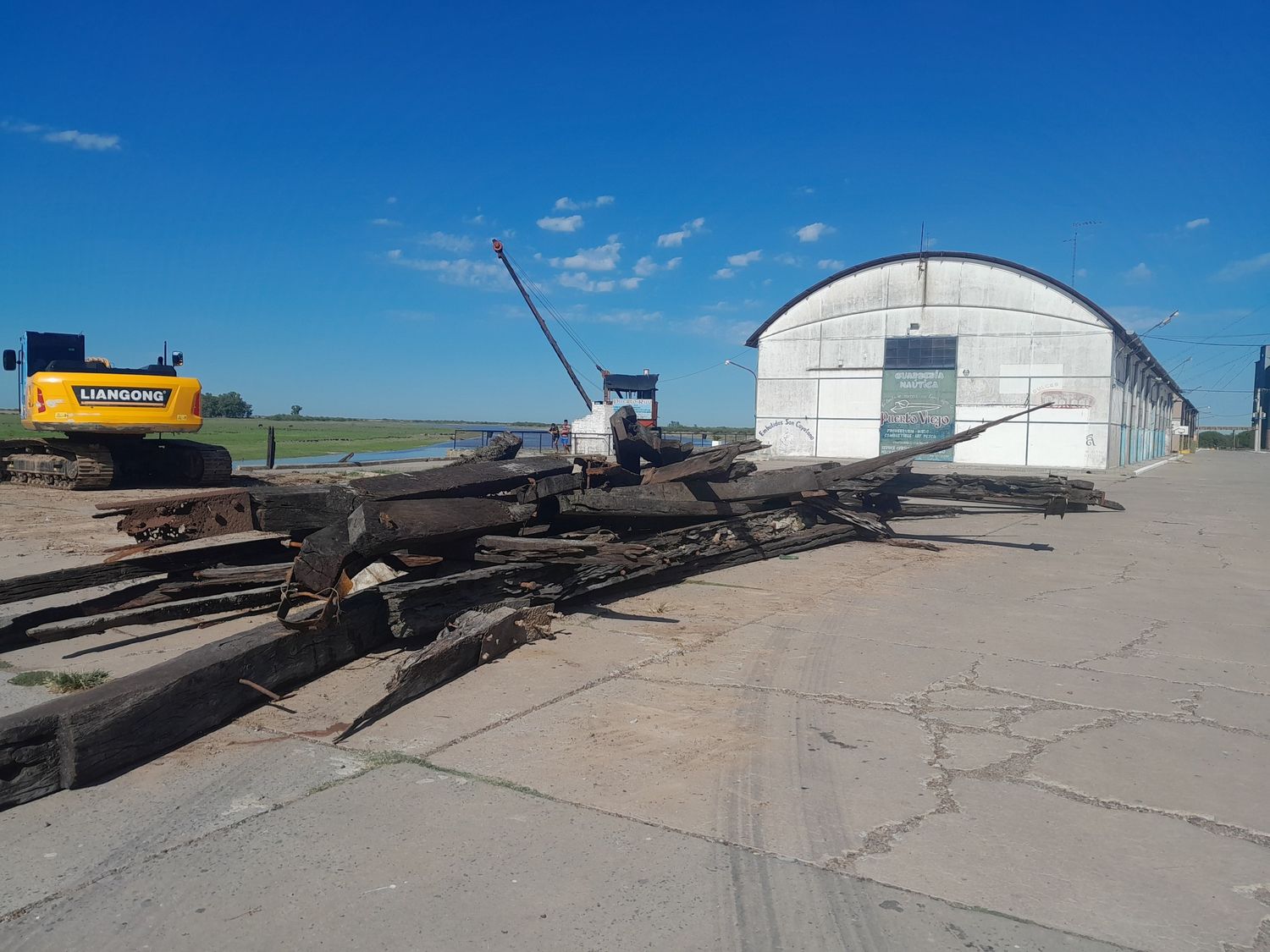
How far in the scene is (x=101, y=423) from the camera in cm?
1728

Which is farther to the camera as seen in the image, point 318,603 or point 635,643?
point 635,643

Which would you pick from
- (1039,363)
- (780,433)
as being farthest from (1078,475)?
(780,433)

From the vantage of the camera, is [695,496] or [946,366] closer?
[695,496]

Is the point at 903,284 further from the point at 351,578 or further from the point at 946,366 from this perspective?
the point at 351,578

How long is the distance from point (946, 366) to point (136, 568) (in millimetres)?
38027

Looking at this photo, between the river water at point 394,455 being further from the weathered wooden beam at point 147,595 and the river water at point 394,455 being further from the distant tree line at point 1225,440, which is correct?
the distant tree line at point 1225,440

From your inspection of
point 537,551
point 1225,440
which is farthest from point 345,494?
point 1225,440

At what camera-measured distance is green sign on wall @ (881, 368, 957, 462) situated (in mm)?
39219

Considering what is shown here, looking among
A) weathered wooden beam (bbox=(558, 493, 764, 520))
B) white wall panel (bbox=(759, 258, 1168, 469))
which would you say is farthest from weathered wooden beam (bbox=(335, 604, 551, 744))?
white wall panel (bbox=(759, 258, 1168, 469))

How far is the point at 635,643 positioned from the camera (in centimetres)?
628

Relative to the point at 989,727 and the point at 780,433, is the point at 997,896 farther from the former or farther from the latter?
the point at 780,433

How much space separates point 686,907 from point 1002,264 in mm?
39767

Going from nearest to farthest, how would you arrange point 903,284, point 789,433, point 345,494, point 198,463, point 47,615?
point 47,615, point 345,494, point 198,463, point 903,284, point 789,433

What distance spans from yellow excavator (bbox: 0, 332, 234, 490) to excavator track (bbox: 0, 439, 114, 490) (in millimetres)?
18
